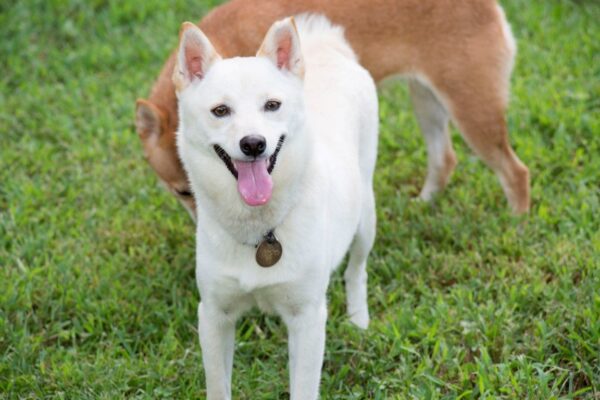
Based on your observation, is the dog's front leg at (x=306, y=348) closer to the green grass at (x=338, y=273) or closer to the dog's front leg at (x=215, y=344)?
the dog's front leg at (x=215, y=344)

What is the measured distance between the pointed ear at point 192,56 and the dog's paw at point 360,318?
1.65 meters

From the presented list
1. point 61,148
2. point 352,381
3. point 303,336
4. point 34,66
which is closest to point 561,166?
point 352,381

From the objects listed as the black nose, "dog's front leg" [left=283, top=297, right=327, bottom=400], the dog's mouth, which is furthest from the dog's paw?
the black nose

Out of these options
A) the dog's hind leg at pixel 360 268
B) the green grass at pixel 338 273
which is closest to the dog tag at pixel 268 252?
the green grass at pixel 338 273

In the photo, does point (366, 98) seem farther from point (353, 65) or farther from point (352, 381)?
point (352, 381)

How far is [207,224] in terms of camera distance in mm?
3590

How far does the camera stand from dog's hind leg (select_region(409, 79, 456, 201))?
18.2 ft

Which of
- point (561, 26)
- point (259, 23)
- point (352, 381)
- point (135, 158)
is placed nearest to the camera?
point (352, 381)

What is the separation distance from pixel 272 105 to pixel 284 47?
288 mm

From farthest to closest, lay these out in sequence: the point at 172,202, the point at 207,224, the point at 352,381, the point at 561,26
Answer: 1. the point at 561,26
2. the point at 172,202
3. the point at 352,381
4. the point at 207,224

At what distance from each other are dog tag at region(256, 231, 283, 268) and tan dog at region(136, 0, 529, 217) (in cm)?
154

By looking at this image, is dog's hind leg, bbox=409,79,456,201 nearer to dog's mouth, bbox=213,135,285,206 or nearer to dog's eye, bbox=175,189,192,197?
dog's eye, bbox=175,189,192,197

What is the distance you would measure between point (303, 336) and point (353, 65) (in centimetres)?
142

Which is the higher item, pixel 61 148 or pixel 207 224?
pixel 207 224
